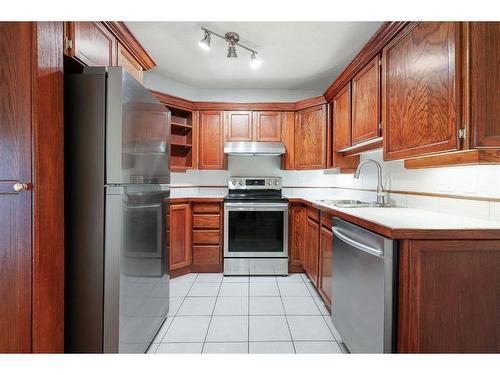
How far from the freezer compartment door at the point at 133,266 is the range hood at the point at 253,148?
1.48 metres

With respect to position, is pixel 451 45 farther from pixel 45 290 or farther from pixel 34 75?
pixel 45 290

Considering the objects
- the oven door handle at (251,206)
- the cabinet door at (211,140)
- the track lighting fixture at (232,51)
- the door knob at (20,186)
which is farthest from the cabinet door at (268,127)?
the door knob at (20,186)

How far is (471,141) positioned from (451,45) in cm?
45

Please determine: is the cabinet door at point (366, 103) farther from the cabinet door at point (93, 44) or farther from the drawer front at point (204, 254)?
the drawer front at point (204, 254)

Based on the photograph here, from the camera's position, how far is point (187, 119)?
325 cm

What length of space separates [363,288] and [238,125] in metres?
2.48

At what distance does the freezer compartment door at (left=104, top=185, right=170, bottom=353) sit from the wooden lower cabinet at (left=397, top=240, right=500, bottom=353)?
1.37 meters

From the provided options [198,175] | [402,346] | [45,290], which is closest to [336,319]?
[402,346]

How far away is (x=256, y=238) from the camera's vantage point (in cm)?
292

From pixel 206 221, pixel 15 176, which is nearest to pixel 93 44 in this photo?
pixel 15 176

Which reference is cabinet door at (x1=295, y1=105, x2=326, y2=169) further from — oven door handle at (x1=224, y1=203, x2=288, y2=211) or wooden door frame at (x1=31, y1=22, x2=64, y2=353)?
wooden door frame at (x1=31, y1=22, x2=64, y2=353)

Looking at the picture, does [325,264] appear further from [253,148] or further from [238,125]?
[238,125]

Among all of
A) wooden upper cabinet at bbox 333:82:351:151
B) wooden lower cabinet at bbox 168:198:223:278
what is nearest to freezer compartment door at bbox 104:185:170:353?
wooden lower cabinet at bbox 168:198:223:278

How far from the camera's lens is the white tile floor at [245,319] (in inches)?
65.4
